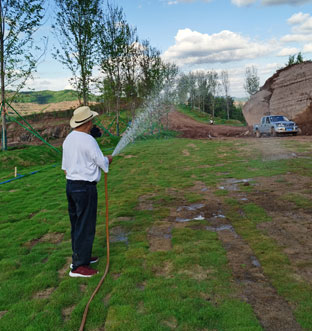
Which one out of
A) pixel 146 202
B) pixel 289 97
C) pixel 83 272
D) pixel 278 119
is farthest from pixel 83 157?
pixel 289 97

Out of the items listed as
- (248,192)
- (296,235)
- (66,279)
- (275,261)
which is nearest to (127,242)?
(66,279)

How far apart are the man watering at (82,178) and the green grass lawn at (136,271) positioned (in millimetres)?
366

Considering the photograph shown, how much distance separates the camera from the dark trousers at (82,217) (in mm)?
4645

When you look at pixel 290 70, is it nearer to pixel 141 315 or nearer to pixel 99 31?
pixel 99 31

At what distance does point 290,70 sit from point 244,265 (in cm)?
2751

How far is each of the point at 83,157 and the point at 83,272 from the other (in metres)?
1.63

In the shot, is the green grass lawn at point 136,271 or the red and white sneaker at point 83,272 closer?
the green grass lawn at point 136,271

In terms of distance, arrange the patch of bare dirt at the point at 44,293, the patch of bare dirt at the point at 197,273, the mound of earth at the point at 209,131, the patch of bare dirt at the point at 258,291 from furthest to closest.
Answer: the mound of earth at the point at 209,131
the patch of bare dirt at the point at 197,273
the patch of bare dirt at the point at 44,293
the patch of bare dirt at the point at 258,291

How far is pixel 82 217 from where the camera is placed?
471 cm

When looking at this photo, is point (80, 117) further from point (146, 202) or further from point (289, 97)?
point (289, 97)

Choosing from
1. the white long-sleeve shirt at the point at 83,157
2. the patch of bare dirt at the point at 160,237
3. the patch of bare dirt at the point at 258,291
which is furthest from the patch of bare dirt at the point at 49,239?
the patch of bare dirt at the point at 258,291

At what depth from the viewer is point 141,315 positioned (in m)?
3.52

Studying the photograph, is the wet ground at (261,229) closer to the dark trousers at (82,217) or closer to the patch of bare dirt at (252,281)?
the patch of bare dirt at (252,281)

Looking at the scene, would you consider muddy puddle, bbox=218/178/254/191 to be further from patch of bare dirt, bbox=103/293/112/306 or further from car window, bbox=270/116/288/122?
car window, bbox=270/116/288/122
